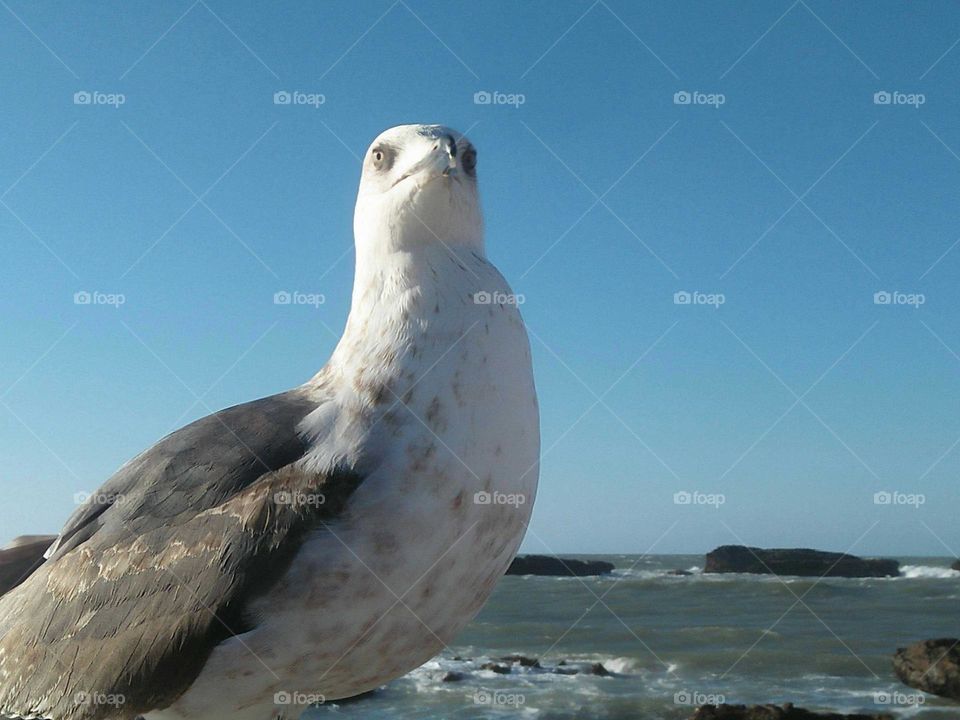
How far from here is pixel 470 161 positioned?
14.4ft

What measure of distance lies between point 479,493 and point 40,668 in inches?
80.6

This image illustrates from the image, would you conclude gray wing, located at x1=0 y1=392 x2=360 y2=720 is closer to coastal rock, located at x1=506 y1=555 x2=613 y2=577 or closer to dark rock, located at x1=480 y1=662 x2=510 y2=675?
dark rock, located at x1=480 y1=662 x2=510 y2=675

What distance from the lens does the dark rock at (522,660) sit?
18.7 meters

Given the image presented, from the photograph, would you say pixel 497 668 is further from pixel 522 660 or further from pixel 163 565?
pixel 163 565

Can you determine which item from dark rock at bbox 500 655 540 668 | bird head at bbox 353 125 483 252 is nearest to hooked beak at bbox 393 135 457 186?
bird head at bbox 353 125 483 252

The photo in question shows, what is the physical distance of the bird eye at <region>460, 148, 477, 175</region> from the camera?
4.35 metres

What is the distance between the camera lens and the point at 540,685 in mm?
16781

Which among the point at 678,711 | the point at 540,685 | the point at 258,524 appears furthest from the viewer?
the point at 540,685

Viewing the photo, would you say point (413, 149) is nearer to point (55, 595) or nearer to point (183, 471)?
point (183, 471)

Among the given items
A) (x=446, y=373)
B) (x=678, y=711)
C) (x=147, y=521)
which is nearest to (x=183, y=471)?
(x=147, y=521)

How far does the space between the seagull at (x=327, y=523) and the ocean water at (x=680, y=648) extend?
7304 millimetres

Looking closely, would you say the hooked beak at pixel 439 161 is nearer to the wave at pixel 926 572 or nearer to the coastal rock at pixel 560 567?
the coastal rock at pixel 560 567

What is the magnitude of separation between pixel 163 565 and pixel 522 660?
53.7 ft

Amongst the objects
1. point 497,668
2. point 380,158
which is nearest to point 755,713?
point 497,668
